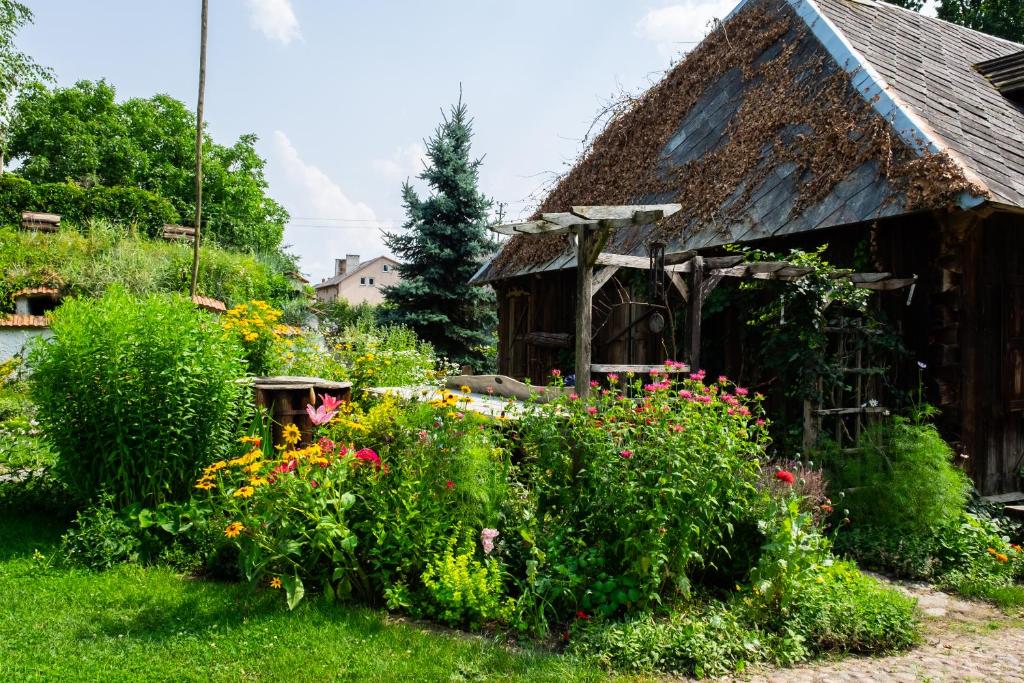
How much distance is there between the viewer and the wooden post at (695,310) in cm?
666

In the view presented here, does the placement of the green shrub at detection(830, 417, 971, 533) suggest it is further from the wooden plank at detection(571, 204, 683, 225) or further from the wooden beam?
the wooden plank at detection(571, 204, 683, 225)

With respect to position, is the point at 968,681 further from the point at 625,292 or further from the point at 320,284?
the point at 320,284

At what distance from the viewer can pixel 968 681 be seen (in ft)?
11.2

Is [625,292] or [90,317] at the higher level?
[625,292]

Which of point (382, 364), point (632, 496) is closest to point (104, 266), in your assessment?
point (382, 364)

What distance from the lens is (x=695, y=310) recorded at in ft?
22.0

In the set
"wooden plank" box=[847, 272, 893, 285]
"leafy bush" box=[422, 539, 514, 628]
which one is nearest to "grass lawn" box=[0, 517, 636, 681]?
"leafy bush" box=[422, 539, 514, 628]

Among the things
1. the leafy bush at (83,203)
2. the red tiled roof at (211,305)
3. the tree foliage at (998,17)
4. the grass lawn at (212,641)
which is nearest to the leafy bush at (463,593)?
the grass lawn at (212,641)

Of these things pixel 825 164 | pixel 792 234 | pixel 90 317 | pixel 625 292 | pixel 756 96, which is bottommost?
pixel 90 317

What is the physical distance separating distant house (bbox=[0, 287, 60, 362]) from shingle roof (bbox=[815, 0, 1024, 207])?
13.4 metres

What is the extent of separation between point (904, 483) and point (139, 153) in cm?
3415

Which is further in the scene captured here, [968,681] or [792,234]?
[792,234]

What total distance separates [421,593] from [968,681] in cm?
277

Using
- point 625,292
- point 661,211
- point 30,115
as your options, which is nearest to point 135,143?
point 30,115
